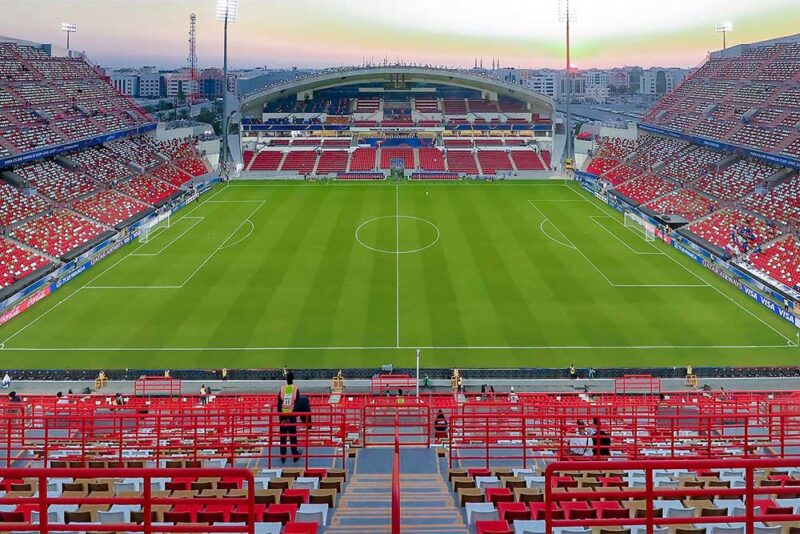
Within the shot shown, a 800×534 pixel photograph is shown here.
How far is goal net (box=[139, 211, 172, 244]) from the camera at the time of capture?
47.1 m

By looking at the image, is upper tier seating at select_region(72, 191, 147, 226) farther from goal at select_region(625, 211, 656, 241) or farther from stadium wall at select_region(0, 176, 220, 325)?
goal at select_region(625, 211, 656, 241)

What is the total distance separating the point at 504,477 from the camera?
31.1 ft

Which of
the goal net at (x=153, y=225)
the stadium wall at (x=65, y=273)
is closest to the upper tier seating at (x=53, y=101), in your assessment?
the goal net at (x=153, y=225)

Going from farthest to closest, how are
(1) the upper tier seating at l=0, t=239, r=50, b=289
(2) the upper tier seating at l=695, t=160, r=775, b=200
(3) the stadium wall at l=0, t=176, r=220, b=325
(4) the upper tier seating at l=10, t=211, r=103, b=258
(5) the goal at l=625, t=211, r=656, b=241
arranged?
(2) the upper tier seating at l=695, t=160, r=775, b=200
(5) the goal at l=625, t=211, r=656, b=241
(4) the upper tier seating at l=10, t=211, r=103, b=258
(1) the upper tier seating at l=0, t=239, r=50, b=289
(3) the stadium wall at l=0, t=176, r=220, b=325

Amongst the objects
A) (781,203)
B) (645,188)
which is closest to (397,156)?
(645,188)

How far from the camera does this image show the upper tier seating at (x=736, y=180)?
49.9 metres

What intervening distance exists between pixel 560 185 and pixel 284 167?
3280 cm

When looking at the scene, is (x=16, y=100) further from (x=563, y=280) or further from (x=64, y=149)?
(x=563, y=280)

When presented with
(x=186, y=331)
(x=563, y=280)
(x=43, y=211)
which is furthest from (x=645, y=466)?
(x=43, y=211)

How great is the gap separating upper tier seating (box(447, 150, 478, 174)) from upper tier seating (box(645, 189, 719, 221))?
2752 cm

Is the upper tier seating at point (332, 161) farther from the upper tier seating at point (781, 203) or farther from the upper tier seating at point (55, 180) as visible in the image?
the upper tier seating at point (781, 203)

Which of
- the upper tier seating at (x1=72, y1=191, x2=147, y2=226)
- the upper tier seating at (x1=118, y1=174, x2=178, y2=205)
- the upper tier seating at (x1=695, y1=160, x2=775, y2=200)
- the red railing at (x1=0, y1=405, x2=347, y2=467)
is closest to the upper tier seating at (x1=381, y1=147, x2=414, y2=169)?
the upper tier seating at (x1=118, y1=174, x2=178, y2=205)

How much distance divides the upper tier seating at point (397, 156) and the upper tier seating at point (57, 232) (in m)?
40.4

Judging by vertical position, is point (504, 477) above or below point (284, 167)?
below
